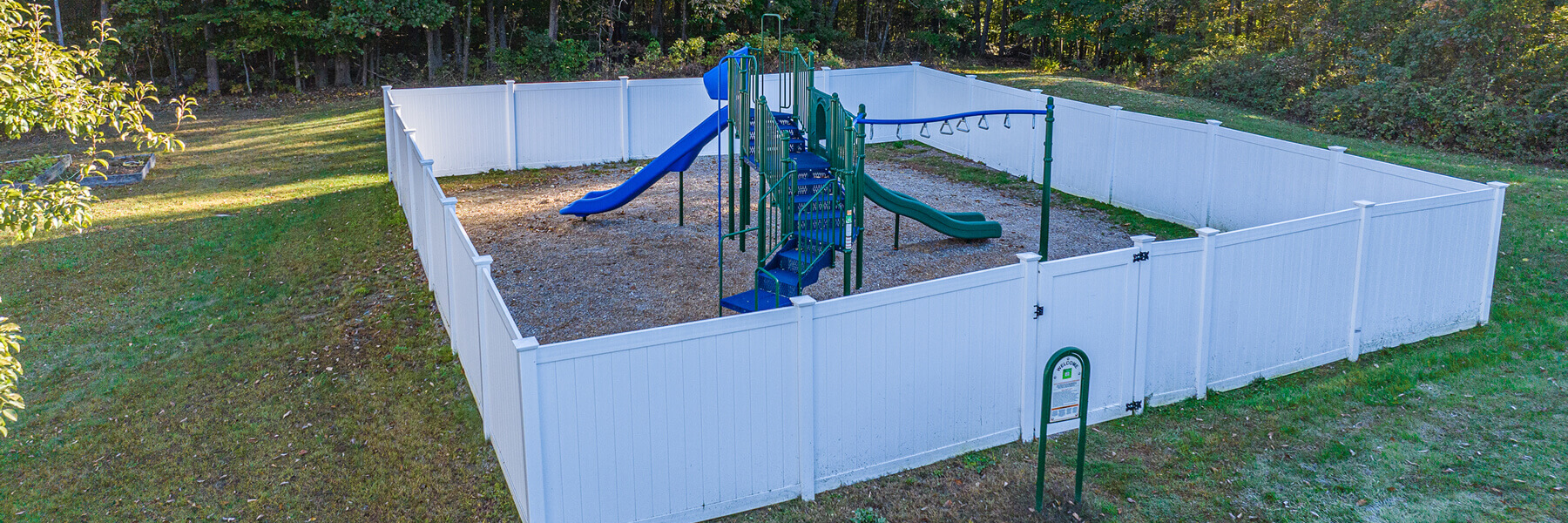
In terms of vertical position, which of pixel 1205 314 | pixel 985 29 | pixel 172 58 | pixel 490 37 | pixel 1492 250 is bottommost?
pixel 1205 314

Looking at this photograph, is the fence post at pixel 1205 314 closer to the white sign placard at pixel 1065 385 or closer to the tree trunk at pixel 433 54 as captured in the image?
the white sign placard at pixel 1065 385

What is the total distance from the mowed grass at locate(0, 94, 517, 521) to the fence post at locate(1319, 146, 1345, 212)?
27.5 feet

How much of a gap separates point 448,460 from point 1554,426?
23.8ft

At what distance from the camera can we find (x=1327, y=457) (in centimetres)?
707

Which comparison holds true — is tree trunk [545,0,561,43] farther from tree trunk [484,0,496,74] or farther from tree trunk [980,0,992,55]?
tree trunk [980,0,992,55]

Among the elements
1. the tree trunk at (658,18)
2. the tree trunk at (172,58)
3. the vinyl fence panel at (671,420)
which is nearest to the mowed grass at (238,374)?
the vinyl fence panel at (671,420)

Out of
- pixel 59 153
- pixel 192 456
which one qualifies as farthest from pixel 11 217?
pixel 59 153

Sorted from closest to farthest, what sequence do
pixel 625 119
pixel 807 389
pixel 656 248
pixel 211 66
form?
pixel 807 389 < pixel 656 248 < pixel 625 119 < pixel 211 66

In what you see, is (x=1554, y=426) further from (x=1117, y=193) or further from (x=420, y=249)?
(x=420, y=249)

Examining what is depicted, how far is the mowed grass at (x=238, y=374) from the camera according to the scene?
7066 millimetres

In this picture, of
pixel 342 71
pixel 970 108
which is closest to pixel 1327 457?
pixel 970 108

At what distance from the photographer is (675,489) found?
20.4 feet

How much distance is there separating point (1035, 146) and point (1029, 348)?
9.18 m

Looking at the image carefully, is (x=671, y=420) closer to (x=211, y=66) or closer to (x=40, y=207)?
(x=40, y=207)
